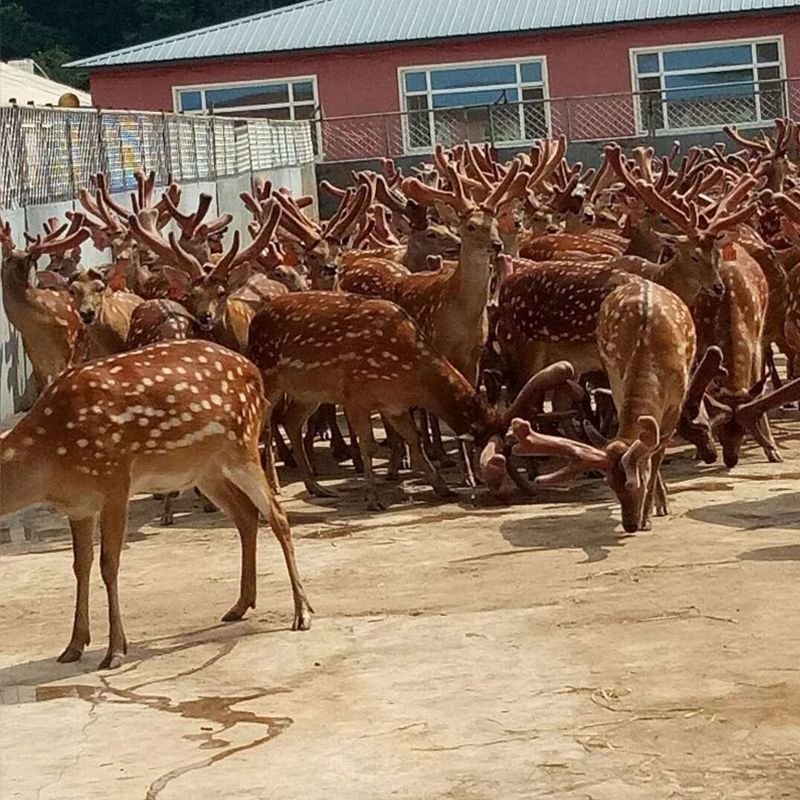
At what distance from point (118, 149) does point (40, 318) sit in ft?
27.5

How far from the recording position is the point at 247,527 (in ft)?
25.9

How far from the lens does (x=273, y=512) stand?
25.1 feet

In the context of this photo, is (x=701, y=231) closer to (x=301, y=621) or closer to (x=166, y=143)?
(x=301, y=621)

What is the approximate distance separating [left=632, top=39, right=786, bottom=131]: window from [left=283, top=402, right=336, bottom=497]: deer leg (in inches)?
911

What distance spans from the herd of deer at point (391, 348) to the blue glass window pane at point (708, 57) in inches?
819

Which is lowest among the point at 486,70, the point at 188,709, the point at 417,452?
the point at 188,709

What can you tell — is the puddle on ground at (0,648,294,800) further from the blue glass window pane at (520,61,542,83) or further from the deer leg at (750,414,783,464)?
the blue glass window pane at (520,61,542,83)

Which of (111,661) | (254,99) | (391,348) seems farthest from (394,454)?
(254,99)

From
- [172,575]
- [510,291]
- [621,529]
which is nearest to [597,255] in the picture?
[510,291]

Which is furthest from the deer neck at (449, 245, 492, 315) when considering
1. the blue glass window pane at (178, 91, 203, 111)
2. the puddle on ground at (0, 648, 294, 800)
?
the blue glass window pane at (178, 91, 203, 111)

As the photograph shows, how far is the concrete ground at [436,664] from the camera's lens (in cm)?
561

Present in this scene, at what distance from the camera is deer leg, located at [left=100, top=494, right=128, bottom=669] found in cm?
715

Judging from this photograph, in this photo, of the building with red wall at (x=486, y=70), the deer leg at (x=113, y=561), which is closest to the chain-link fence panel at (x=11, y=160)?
the deer leg at (x=113, y=561)

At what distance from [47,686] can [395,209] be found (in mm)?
8349
